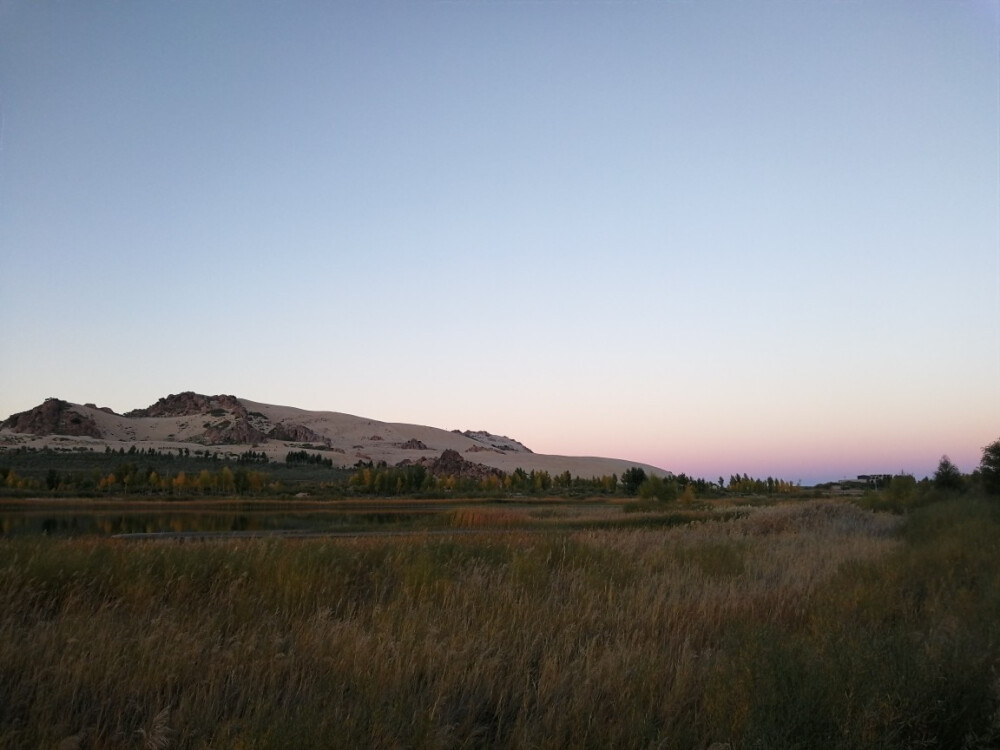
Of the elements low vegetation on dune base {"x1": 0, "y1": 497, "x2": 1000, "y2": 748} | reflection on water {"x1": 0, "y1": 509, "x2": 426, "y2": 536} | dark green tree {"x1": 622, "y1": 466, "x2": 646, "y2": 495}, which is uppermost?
dark green tree {"x1": 622, "y1": 466, "x2": 646, "y2": 495}

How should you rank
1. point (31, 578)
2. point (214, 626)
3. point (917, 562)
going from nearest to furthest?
point (214, 626)
point (31, 578)
point (917, 562)

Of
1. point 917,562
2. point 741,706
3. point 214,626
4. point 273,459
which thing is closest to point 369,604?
point 214,626

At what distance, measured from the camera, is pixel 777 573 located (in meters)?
14.7

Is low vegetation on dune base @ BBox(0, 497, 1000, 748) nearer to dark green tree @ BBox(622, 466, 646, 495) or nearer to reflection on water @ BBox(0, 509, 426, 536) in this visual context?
reflection on water @ BBox(0, 509, 426, 536)

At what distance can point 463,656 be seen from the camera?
6922mm

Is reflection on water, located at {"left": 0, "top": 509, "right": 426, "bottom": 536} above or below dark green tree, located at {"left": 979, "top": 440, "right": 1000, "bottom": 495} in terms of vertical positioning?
below

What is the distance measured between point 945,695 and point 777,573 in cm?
938

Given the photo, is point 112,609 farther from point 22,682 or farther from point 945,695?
Result: point 945,695

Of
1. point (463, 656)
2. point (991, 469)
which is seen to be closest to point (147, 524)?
point (463, 656)

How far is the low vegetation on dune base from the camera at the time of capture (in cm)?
511

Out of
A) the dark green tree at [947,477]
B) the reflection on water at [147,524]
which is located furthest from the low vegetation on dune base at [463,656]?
the dark green tree at [947,477]

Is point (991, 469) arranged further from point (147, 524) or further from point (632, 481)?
point (632, 481)

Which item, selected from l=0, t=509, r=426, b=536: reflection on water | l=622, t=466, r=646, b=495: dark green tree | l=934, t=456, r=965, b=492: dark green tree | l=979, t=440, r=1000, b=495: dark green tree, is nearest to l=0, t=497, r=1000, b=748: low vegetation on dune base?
l=0, t=509, r=426, b=536: reflection on water

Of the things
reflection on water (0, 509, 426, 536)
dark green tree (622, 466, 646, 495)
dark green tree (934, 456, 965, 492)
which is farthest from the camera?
dark green tree (622, 466, 646, 495)
